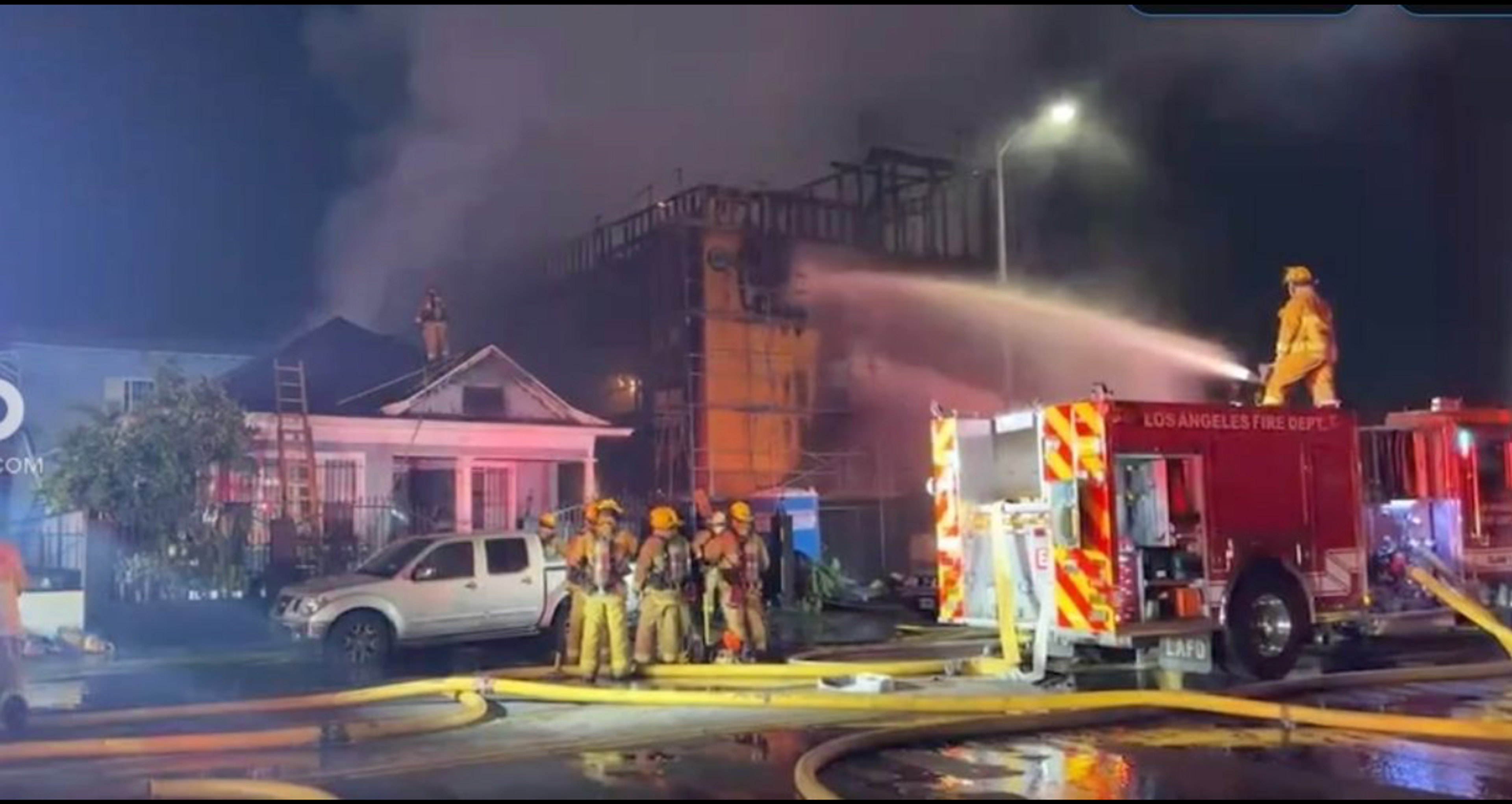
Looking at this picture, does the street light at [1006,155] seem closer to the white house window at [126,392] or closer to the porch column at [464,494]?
the porch column at [464,494]

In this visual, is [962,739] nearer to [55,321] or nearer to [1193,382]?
[55,321]

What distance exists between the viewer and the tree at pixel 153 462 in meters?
17.1

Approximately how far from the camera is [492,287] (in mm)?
28250

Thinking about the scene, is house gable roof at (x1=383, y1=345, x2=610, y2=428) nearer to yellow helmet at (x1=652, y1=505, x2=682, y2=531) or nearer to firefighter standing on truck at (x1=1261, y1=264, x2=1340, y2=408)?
→ yellow helmet at (x1=652, y1=505, x2=682, y2=531)

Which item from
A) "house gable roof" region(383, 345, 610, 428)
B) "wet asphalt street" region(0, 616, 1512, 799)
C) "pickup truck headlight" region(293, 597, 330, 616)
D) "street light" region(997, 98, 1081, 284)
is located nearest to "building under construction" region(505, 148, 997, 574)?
"house gable roof" region(383, 345, 610, 428)

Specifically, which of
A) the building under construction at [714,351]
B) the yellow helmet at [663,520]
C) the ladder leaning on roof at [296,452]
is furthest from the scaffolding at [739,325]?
the yellow helmet at [663,520]

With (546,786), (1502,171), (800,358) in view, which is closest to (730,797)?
(546,786)

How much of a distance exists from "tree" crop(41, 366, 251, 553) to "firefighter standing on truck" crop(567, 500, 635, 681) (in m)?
8.54

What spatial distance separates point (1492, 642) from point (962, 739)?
24.4 ft

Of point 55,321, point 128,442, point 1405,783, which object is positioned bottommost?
point 1405,783

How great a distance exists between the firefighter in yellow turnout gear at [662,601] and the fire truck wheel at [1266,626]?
4.19 metres

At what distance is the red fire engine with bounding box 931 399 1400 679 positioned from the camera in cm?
994

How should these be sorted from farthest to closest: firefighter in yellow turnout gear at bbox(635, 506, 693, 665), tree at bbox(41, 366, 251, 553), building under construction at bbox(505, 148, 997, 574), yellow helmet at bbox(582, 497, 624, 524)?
building under construction at bbox(505, 148, 997, 574)
tree at bbox(41, 366, 251, 553)
yellow helmet at bbox(582, 497, 624, 524)
firefighter in yellow turnout gear at bbox(635, 506, 693, 665)

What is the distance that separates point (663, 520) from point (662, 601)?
2.22 ft
